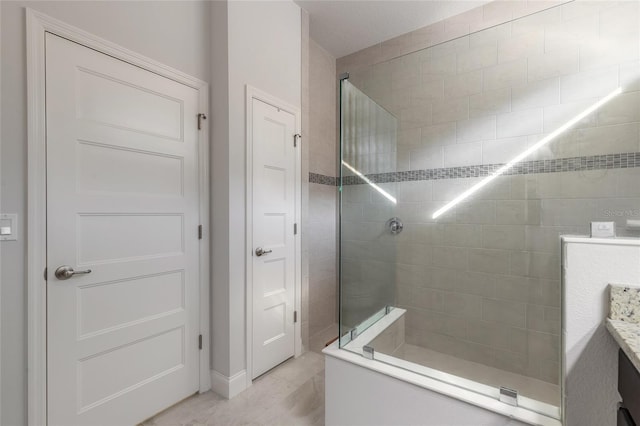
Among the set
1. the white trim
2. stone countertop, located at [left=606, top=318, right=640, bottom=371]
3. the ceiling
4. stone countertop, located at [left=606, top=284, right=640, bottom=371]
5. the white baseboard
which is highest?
the ceiling

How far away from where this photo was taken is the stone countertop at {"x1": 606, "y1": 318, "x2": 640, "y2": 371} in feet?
2.23

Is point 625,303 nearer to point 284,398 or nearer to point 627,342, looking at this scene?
point 627,342

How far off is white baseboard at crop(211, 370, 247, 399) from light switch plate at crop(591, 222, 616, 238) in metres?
2.03

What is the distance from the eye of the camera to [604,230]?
103 centimetres

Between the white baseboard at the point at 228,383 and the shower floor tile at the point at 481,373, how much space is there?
1065mm

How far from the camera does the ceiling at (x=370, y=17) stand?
7.72 ft

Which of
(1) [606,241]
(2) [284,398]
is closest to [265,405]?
(2) [284,398]

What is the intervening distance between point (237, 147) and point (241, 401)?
1.64 meters

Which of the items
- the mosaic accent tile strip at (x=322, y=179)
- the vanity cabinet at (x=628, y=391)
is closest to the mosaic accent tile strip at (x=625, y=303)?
the vanity cabinet at (x=628, y=391)

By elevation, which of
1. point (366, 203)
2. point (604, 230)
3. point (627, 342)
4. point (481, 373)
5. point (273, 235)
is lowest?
point (481, 373)

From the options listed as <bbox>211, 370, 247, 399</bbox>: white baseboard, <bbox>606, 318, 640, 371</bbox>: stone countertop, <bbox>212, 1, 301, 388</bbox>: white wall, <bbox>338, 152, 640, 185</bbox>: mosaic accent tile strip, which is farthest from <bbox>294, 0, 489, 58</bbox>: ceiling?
<bbox>211, 370, 247, 399</bbox>: white baseboard

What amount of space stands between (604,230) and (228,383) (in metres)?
2.09

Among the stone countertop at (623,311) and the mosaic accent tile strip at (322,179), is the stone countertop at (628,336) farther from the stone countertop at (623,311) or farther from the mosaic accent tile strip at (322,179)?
the mosaic accent tile strip at (322,179)

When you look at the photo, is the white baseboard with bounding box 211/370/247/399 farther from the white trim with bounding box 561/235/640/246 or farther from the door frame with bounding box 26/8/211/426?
the white trim with bounding box 561/235/640/246
